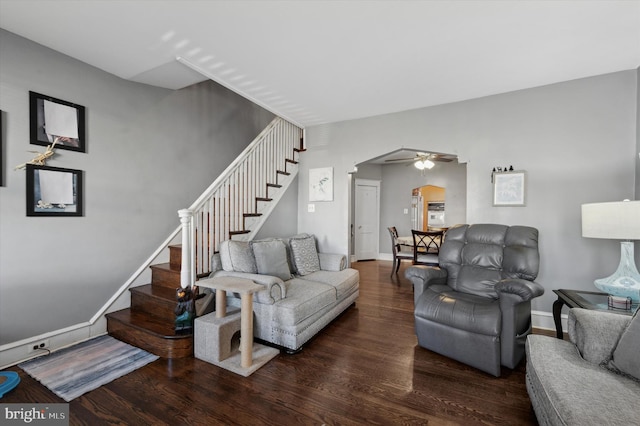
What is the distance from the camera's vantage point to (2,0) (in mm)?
1817

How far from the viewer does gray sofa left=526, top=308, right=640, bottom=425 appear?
1.14 m

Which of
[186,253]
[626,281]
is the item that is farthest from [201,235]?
[626,281]

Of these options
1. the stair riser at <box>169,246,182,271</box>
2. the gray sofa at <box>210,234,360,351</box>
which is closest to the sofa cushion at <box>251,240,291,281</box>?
the gray sofa at <box>210,234,360,351</box>

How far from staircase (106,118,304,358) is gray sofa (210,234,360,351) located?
0.29 meters

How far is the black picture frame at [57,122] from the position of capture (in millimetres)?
2314

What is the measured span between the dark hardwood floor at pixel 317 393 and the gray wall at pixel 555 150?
5.03 ft

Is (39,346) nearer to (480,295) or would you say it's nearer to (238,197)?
(238,197)

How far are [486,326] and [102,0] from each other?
3.56m

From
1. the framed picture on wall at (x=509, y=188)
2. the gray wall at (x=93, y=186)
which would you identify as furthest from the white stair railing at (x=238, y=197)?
the framed picture on wall at (x=509, y=188)

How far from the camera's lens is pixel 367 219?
718 centimetres

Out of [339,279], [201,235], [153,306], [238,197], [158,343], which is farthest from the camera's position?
[238,197]

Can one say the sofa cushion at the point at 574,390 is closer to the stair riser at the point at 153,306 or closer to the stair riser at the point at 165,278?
the stair riser at the point at 153,306

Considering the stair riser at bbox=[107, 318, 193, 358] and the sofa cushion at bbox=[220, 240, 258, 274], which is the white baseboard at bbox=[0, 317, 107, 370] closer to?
the stair riser at bbox=[107, 318, 193, 358]

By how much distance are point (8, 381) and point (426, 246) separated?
4993 mm
